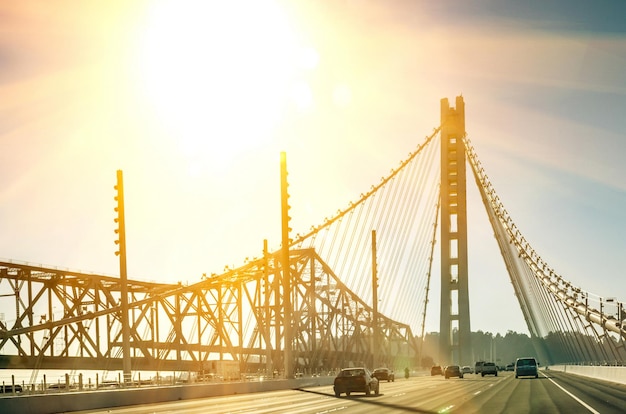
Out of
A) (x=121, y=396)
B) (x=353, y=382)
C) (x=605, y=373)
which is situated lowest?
(x=605, y=373)

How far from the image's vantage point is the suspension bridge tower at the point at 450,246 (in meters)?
81.1

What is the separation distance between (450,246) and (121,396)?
5120cm

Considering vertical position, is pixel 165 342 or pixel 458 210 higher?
pixel 458 210

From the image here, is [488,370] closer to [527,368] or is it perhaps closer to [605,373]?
[527,368]

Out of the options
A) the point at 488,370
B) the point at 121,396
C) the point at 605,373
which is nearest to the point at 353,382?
the point at 121,396

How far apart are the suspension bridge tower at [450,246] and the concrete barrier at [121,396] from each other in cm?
2749

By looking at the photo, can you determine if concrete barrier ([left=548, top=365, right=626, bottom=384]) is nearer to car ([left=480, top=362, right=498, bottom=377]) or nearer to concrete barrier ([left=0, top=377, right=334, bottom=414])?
car ([left=480, top=362, right=498, bottom=377])

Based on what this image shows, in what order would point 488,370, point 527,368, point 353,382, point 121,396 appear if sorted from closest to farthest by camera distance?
point 121,396 < point 353,382 < point 527,368 < point 488,370

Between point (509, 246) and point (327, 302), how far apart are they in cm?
4867

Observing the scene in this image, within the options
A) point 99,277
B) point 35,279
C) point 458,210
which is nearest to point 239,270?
point 99,277

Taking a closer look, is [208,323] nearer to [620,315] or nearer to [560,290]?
[560,290]

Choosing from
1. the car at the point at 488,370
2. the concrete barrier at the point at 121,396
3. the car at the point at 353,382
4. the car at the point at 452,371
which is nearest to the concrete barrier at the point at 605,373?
the car at the point at 488,370

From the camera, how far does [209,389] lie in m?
46.3

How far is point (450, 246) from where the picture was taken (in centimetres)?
8281
